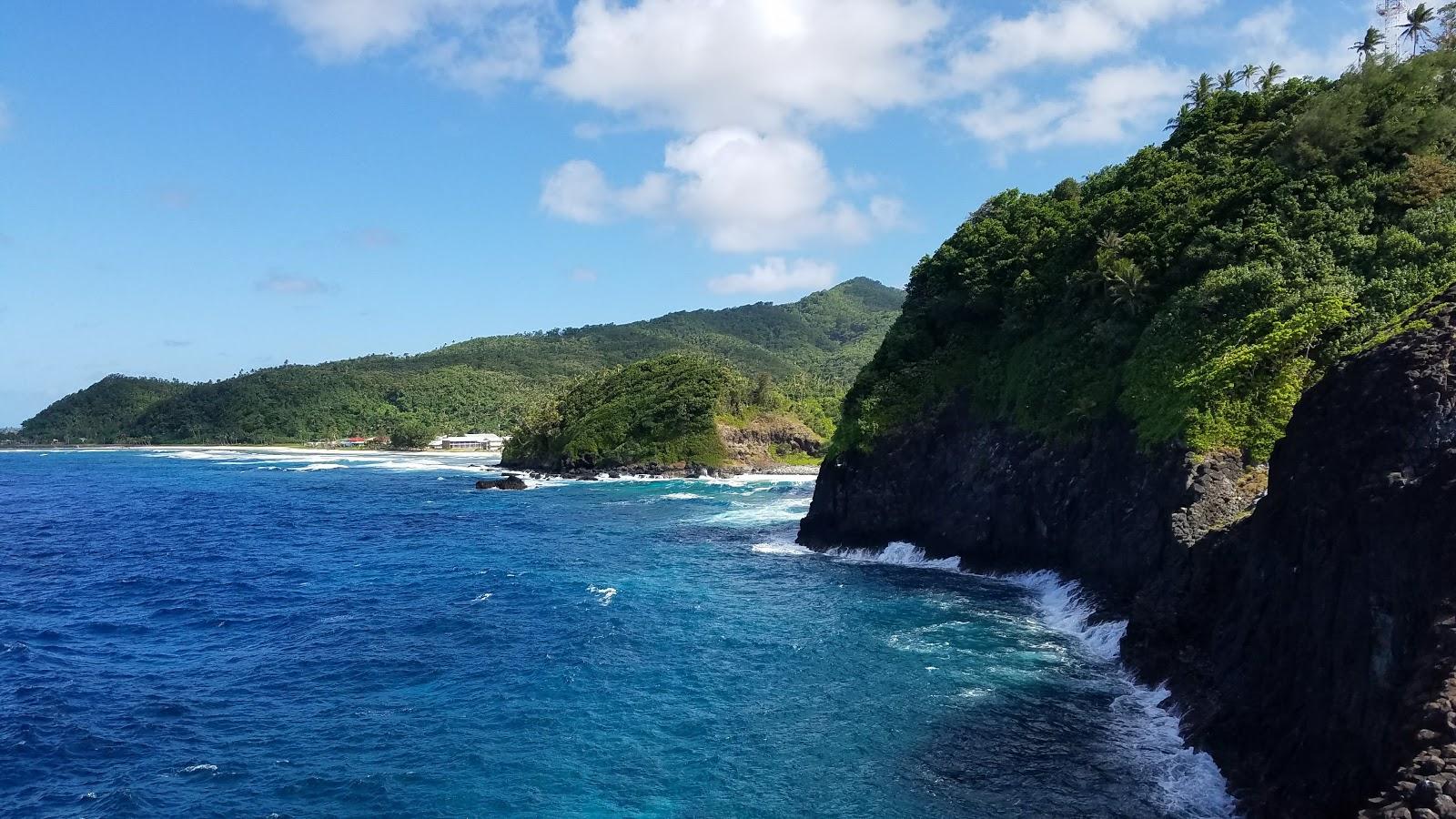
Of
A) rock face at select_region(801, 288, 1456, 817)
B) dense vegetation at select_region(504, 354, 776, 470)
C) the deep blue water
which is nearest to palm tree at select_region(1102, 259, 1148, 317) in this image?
rock face at select_region(801, 288, 1456, 817)

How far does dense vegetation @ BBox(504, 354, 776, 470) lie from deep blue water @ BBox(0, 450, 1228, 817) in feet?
250

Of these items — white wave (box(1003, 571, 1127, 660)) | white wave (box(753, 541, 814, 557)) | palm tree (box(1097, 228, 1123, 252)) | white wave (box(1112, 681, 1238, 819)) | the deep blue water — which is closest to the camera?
white wave (box(1112, 681, 1238, 819))

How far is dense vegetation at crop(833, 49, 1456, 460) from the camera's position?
35594 millimetres

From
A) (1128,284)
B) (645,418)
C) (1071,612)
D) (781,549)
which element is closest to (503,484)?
(645,418)

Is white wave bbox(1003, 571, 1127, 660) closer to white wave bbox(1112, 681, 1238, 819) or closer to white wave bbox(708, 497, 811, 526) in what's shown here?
white wave bbox(1112, 681, 1238, 819)

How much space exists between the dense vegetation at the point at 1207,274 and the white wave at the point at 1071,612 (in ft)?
28.2

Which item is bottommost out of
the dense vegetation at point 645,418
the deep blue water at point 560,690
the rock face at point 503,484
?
the deep blue water at point 560,690

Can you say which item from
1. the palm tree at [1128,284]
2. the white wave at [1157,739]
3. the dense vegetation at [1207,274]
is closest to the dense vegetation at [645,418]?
the dense vegetation at [1207,274]

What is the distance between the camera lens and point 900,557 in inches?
2249

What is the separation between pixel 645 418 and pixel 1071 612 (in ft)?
351

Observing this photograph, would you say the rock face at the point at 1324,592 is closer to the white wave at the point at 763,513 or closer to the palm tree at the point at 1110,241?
the palm tree at the point at 1110,241

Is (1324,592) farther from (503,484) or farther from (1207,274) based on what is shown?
(503,484)

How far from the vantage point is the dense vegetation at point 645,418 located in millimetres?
138750

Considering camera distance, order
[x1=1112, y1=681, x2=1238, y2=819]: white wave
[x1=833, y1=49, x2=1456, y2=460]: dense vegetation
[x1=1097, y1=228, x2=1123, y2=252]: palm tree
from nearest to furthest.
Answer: [x1=1112, y1=681, x2=1238, y2=819]: white wave, [x1=833, y1=49, x2=1456, y2=460]: dense vegetation, [x1=1097, y1=228, x2=1123, y2=252]: palm tree
